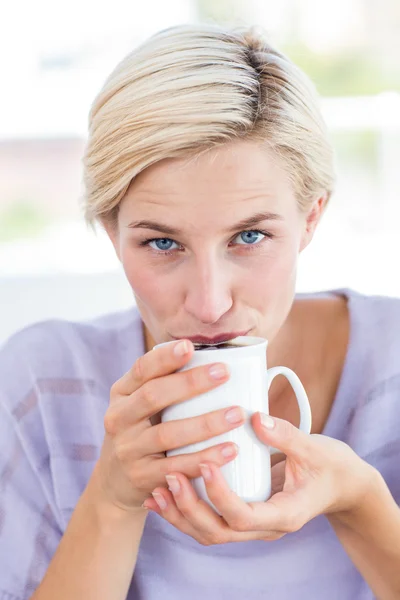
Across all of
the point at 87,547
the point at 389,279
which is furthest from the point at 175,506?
the point at 389,279

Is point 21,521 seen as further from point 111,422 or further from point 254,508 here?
point 254,508

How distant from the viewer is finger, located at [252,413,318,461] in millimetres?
912

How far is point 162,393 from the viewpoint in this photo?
0.93 m

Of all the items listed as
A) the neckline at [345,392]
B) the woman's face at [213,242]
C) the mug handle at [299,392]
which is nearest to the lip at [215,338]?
the woman's face at [213,242]

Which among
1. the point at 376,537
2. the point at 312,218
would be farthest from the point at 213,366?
the point at 312,218

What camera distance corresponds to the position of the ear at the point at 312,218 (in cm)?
134

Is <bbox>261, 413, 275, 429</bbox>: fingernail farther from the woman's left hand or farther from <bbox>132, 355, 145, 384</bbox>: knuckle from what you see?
<bbox>132, 355, 145, 384</bbox>: knuckle

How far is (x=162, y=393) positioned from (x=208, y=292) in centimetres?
20

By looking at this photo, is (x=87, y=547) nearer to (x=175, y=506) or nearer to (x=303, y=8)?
(x=175, y=506)

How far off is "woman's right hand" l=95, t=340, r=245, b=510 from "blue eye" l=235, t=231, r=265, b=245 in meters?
0.28

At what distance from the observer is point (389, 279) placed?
433 centimetres

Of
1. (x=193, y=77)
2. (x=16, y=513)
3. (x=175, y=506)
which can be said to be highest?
(x=193, y=77)

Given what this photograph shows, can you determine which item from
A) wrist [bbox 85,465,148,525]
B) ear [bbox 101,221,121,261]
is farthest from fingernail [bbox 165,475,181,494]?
ear [bbox 101,221,121,261]

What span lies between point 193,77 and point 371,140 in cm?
1116
